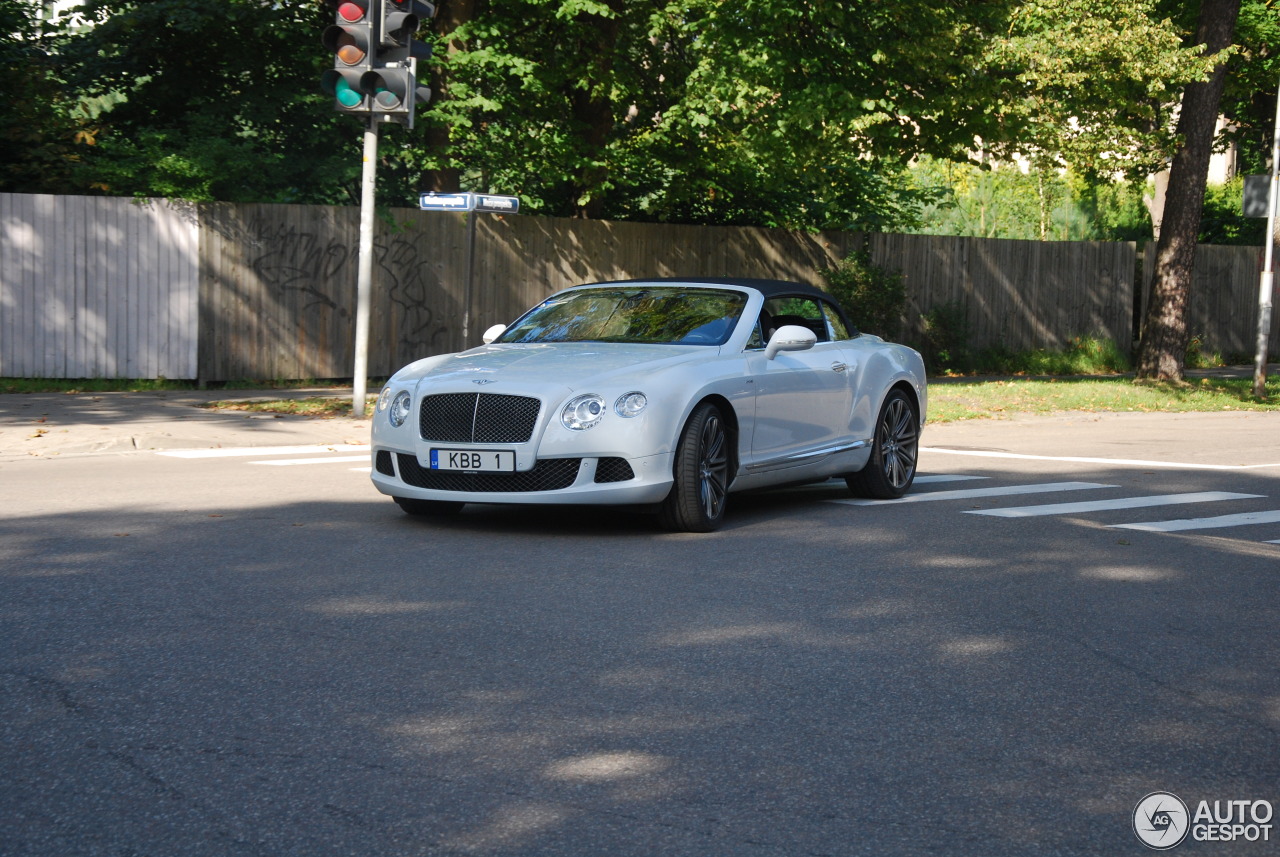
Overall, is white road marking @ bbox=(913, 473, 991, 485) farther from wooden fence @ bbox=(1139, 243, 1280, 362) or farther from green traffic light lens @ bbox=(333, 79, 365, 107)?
wooden fence @ bbox=(1139, 243, 1280, 362)

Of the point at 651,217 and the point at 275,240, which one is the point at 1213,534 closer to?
the point at 275,240

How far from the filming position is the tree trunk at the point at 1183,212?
2236 centimetres

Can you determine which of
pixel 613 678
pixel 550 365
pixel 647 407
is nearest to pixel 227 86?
pixel 550 365

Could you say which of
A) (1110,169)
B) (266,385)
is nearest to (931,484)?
(266,385)

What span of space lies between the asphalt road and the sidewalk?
2.84 metres

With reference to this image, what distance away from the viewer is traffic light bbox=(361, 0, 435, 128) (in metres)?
14.1

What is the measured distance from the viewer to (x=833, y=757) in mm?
4645

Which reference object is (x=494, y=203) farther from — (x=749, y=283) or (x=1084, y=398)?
(x=1084, y=398)

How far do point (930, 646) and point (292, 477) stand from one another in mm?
6448

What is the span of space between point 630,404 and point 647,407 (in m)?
0.10

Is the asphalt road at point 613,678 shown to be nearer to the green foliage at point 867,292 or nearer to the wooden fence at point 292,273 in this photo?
the wooden fence at point 292,273

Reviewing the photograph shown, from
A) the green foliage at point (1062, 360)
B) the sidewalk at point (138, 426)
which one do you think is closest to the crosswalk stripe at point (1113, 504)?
→ the sidewalk at point (138, 426)

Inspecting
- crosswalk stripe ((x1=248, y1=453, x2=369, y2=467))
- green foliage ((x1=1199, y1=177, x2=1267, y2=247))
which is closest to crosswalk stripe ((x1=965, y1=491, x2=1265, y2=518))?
crosswalk stripe ((x1=248, y1=453, x2=369, y2=467))

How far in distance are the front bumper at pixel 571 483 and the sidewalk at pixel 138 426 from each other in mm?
5442
